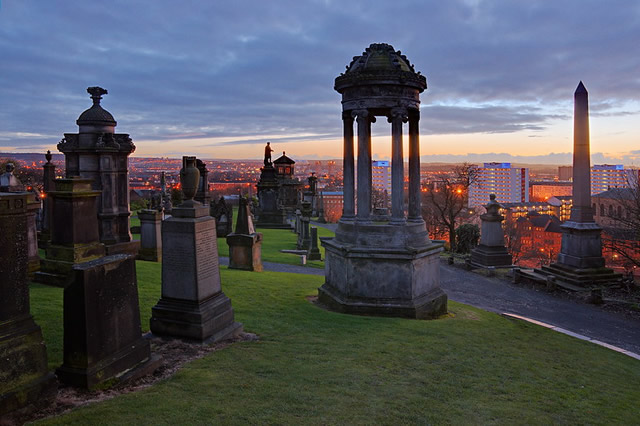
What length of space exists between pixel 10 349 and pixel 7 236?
3.26 feet

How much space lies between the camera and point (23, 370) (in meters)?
3.91

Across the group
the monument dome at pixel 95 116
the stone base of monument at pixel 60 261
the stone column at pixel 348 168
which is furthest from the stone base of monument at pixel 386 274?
the monument dome at pixel 95 116

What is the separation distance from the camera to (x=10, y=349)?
3.84 m

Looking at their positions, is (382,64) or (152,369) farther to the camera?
(382,64)

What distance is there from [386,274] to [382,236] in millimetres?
797

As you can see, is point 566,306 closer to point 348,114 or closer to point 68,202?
point 348,114

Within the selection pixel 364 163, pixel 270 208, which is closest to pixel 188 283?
pixel 364 163

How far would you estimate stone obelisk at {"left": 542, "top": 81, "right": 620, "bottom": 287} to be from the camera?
14789mm

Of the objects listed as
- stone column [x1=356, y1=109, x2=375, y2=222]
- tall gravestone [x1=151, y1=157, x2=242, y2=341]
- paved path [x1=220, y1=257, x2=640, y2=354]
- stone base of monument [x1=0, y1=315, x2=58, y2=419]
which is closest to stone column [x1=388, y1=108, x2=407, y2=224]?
stone column [x1=356, y1=109, x2=375, y2=222]

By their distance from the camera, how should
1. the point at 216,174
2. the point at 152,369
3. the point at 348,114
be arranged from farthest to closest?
the point at 216,174
the point at 348,114
the point at 152,369

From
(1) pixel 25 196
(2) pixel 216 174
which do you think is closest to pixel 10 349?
(1) pixel 25 196

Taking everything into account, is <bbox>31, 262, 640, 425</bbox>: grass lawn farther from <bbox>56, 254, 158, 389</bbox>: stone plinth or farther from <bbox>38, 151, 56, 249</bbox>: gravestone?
<bbox>38, 151, 56, 249</bbox>: gravestone

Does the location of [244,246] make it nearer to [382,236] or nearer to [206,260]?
[382,236]

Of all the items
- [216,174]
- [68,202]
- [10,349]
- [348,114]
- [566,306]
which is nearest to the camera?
[10,349]
